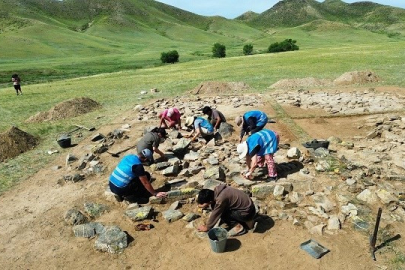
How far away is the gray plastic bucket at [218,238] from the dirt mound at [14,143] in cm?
1103

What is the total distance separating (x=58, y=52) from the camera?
90.8m

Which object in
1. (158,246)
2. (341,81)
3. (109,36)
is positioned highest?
(109,36)

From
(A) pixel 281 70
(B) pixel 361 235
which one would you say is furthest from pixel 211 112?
(A) pixel 281 70

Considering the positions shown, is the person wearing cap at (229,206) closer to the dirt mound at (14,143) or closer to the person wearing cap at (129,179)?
the person wearing cap at (129,179)

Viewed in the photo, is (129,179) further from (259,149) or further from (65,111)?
(65,111)

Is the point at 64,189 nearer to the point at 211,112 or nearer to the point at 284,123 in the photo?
the point at 211,112

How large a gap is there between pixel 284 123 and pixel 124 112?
1025 cm

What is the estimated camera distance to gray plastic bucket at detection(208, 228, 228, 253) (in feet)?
23.8

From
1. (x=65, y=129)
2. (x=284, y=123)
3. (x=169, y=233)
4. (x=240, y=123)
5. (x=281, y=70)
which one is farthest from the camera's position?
(x=281, y=70)

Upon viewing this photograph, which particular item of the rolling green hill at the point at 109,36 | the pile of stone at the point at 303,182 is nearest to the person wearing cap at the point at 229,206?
the pile of stone at the point at 303,182

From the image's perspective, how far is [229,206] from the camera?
770 cm

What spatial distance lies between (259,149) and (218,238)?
10.4 feet

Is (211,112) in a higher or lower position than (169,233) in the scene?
higher

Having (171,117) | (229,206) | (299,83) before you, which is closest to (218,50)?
(299,83)
